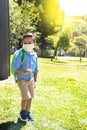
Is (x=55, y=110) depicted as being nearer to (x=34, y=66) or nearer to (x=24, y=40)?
(x=34, y=66)

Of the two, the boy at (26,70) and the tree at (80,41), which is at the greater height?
the boy at (26,70)

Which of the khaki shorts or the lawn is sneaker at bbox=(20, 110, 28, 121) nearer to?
the lawn

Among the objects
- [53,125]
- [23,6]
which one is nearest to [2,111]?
[53,125]

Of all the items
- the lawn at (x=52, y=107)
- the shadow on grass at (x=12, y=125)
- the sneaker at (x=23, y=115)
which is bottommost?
the lawn at (x=52, y=107)

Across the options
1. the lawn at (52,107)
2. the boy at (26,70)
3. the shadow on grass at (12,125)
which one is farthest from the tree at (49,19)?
the shadow on grass at (12,125)

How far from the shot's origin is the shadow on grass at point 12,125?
17.3 ft

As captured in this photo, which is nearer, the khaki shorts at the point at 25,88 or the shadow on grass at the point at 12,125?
the shadow on grass at the point at 12,125

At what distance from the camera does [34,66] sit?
5.60 meters

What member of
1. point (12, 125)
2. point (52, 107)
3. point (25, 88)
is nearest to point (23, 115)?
point (12, 125)

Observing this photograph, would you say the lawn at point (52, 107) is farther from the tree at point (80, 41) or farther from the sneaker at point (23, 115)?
the tree at point (80, 41)

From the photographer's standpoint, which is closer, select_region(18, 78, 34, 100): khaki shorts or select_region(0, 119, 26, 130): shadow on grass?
select_region(0, 119, 26, 130): shadow on grass

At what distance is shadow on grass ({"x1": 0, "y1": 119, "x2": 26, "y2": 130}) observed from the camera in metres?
5.28

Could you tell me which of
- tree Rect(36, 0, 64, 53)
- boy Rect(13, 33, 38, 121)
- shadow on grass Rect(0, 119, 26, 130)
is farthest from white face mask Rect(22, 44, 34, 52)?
tree Rect(36, 0, 64, 53)

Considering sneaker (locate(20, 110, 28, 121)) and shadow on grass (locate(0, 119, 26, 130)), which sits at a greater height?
sneaker (locate(20, 110, 28, 121))
